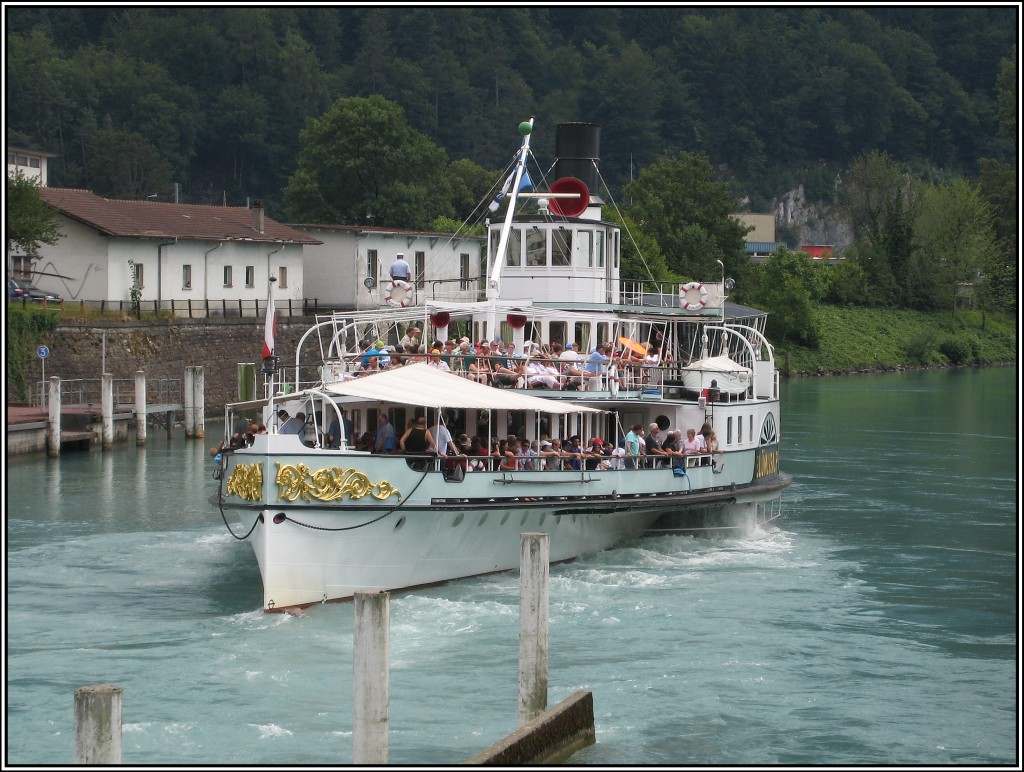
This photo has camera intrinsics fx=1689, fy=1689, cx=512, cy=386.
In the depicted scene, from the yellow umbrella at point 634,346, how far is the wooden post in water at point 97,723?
21.7m

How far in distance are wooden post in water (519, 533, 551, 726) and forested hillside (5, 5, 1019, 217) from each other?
257 feet

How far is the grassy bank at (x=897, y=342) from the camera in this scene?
3947 inches

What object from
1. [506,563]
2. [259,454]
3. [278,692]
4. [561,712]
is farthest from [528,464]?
[561,712]

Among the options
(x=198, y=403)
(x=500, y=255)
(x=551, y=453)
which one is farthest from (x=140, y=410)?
(x=551, y=453)

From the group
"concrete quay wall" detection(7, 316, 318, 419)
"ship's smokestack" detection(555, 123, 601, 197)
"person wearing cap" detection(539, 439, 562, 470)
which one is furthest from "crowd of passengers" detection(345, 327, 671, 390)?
"concrete quay wall" detection(7, 316, 318, 419)

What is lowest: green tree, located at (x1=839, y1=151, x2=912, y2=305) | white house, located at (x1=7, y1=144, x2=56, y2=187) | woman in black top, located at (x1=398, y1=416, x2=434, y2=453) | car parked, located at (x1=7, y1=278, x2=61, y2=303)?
woman in black top, located at (x1=398, y1=416, x2=434, y2=453)

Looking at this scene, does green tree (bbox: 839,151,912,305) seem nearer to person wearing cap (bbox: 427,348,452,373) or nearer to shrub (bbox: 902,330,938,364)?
shrub (bbox: 902,330,938,364)

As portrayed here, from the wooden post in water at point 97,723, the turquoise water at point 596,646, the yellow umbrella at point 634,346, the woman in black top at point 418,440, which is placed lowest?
the turquoise water at point 596,646

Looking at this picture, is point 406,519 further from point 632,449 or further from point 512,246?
point 512,246

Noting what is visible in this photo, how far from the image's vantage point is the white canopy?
98.1 ft

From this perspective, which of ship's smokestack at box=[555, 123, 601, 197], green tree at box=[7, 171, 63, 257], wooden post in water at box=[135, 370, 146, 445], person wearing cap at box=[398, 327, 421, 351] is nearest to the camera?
person wearing cap at box=[398, 327, 421, 351]

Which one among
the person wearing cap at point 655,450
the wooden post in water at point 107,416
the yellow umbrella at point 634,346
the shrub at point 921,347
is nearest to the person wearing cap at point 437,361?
the person wearing cap at point 655,450

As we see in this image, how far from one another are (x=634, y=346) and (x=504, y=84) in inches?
4451

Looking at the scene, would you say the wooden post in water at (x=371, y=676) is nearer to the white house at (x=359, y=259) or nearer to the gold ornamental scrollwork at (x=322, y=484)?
the gold ornamental scrollwork at (x=322, y=484)
